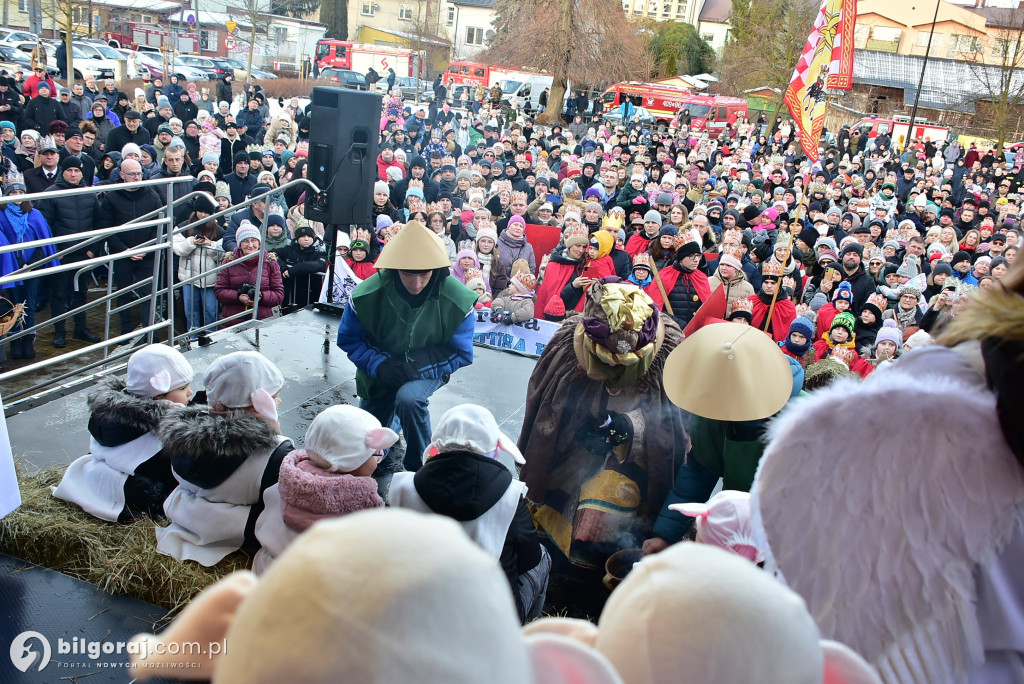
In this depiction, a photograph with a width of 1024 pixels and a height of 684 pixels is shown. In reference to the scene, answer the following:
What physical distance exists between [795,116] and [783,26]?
3056 centimetres

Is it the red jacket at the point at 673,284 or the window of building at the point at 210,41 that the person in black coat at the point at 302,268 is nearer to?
the red jacket at the point at 673,284

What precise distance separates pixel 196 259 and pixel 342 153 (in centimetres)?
186

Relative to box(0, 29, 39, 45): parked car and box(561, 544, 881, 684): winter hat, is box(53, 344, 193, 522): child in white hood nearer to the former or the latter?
box(561, 544, 881, 684): winter hat

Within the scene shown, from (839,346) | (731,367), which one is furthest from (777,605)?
(839,346)

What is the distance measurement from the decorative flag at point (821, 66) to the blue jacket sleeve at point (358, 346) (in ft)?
10.6

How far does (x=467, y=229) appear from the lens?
957 centimetres

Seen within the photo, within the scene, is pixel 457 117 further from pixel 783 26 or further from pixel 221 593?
pixel 221 593

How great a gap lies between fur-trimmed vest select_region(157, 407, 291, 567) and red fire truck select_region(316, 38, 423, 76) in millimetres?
32676

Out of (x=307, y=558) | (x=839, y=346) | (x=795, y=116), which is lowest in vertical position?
(x=839, y=346)

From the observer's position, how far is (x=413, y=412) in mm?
4434

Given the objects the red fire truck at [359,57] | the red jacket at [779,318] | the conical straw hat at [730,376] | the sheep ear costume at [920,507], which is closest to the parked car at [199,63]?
the red fire truck at [359,57]

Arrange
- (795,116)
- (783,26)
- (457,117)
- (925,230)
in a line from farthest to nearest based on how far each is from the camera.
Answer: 1. (783,26)
2. (457,117)
3. (925,230)
4. (795,116)

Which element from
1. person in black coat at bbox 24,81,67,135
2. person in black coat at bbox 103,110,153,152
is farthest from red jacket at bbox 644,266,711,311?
person in black coat at bbox 24,81,67,135

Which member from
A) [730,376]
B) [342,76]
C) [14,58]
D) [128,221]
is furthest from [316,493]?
[342,76]
